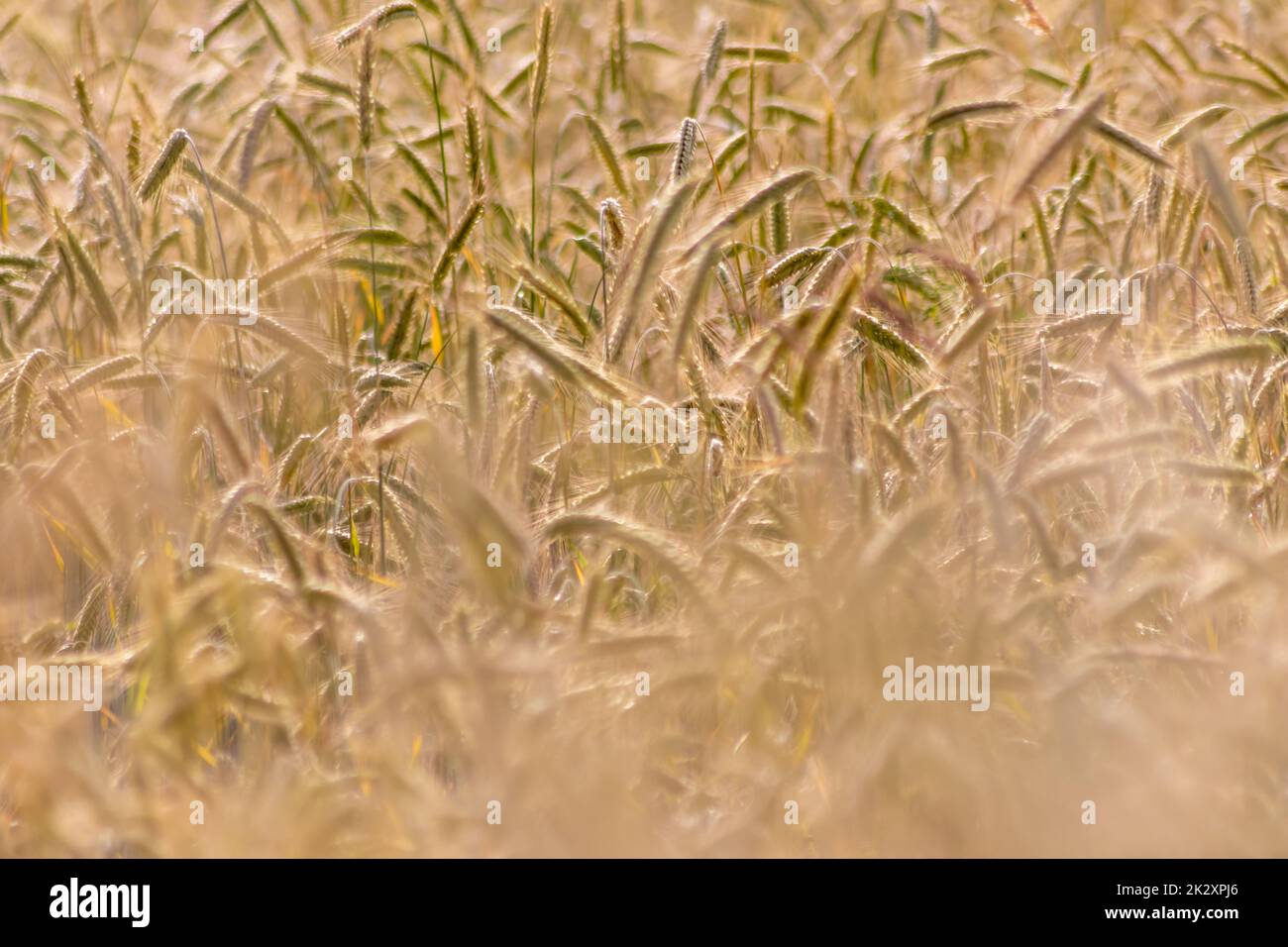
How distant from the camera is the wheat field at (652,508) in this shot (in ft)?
6.48

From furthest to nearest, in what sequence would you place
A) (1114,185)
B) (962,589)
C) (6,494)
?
(1114,185) < (6,494) < (962,589)

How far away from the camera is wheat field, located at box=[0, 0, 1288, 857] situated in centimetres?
198

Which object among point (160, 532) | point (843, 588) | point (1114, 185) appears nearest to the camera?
point (843, 588)

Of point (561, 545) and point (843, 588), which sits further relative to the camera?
point (561, 545)

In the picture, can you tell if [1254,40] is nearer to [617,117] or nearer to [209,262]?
[617,117]

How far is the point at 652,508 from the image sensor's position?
2.70m

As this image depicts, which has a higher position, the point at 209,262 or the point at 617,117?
the point at 617,117

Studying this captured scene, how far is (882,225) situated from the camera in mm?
3297

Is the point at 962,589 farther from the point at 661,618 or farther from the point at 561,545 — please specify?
the point at 561,545

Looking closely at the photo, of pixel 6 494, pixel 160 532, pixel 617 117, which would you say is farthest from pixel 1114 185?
pixel 6 494

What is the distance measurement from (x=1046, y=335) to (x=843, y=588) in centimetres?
89
